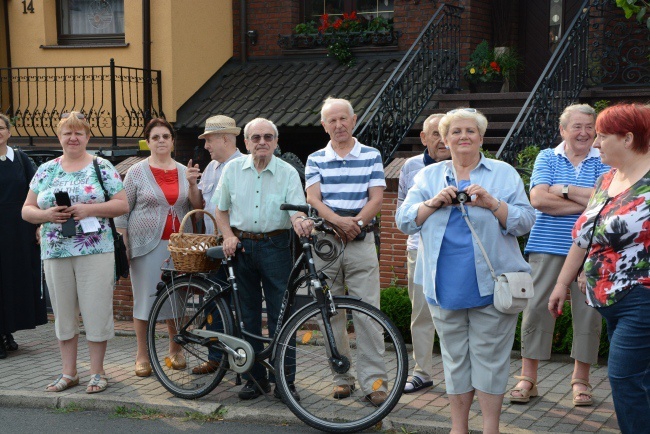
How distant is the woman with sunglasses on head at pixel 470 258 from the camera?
500cm

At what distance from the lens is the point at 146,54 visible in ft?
46.1

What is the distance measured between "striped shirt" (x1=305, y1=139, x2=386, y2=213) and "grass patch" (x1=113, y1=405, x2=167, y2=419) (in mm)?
1911

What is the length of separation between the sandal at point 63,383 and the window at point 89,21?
881 centimetres

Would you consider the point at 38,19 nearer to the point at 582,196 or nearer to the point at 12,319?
the point at 12,319

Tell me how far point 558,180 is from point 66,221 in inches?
139

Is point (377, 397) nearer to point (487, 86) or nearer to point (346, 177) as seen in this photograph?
point (346, 177)

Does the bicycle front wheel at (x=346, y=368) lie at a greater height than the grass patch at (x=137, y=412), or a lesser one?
greater

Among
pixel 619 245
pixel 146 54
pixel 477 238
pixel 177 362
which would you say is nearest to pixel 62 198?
pixel 177 362

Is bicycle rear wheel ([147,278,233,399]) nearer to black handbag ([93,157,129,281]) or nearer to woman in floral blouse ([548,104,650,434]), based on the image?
black handbag ([93,157,129,281])

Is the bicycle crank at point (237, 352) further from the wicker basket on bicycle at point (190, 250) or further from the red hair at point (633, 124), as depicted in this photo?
the red hair at point (633, 124)

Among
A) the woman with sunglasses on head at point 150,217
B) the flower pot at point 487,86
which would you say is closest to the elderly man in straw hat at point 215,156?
the woman with sunglasses on head at point 150,217

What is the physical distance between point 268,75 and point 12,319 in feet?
23.8

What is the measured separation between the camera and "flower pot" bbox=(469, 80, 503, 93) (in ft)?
41.7

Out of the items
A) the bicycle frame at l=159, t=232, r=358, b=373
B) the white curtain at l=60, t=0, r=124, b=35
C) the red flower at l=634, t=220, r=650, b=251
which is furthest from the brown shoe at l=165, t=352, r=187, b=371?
the white curtain at l=60, t=0, r=124, b=35
